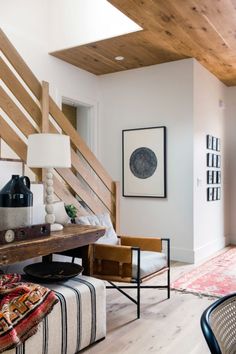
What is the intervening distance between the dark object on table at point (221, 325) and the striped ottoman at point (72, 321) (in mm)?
1193

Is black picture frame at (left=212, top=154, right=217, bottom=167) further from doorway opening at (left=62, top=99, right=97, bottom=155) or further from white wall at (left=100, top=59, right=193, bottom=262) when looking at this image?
doorway opening at (left=62, top=99, right=97, bottom=155)

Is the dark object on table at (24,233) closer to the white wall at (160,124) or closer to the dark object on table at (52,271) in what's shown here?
the dark object on table at (52,271)

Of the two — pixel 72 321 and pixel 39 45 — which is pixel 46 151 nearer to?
pixel 72 321

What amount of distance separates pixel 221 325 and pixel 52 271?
1.63m

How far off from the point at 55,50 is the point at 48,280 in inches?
130

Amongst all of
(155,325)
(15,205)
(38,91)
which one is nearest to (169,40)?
(38,91)

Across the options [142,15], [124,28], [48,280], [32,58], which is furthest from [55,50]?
[48,280]

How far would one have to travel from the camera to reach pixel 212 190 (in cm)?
530

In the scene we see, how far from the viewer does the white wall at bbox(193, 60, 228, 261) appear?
15.6ft

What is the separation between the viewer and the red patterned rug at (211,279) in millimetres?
3508

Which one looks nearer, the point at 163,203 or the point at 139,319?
the point at 139,319

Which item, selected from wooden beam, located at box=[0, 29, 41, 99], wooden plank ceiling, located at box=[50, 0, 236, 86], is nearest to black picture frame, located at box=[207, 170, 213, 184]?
wooden plank ceiling, located at box=[50, 0, 236, 86]

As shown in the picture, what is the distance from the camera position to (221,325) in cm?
107

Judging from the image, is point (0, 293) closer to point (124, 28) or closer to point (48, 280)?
point (48, 280)
